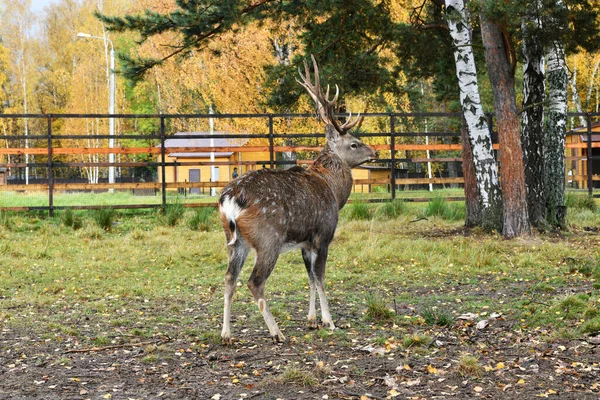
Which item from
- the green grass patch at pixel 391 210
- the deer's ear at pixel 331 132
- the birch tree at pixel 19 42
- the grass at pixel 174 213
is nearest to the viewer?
the deer's ear at pixel 331 132

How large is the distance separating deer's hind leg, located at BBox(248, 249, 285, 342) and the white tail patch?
0.79 feet

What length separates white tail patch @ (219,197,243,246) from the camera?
608cm

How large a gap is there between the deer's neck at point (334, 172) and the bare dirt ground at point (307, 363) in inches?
53.0

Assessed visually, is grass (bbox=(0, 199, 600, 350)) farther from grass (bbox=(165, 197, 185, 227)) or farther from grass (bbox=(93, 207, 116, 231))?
grass (bbox=(165, 197, 185, 227))

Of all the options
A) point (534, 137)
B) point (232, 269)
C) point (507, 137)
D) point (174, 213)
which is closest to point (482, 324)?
point (232, 269)

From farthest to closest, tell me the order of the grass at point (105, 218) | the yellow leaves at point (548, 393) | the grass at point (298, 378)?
the grass at point (105, 218) → the grass at point (298, 378) → the yellow leaves at point (548, 393)

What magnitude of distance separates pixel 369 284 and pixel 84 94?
1566 inches

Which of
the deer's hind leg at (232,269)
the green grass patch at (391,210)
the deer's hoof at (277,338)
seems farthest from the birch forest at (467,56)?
the deer's hoof at (277,338)

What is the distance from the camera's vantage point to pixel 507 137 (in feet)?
→ 36.7

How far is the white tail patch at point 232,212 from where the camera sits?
608 cm

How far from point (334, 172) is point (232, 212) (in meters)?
1.76

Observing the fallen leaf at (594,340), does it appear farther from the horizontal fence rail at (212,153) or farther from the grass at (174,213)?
the horizontal fence rail at (212,153)

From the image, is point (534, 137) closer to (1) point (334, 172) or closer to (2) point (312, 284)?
(1) point (334, 172)

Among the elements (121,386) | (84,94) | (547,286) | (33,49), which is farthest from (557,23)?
(33,49)
